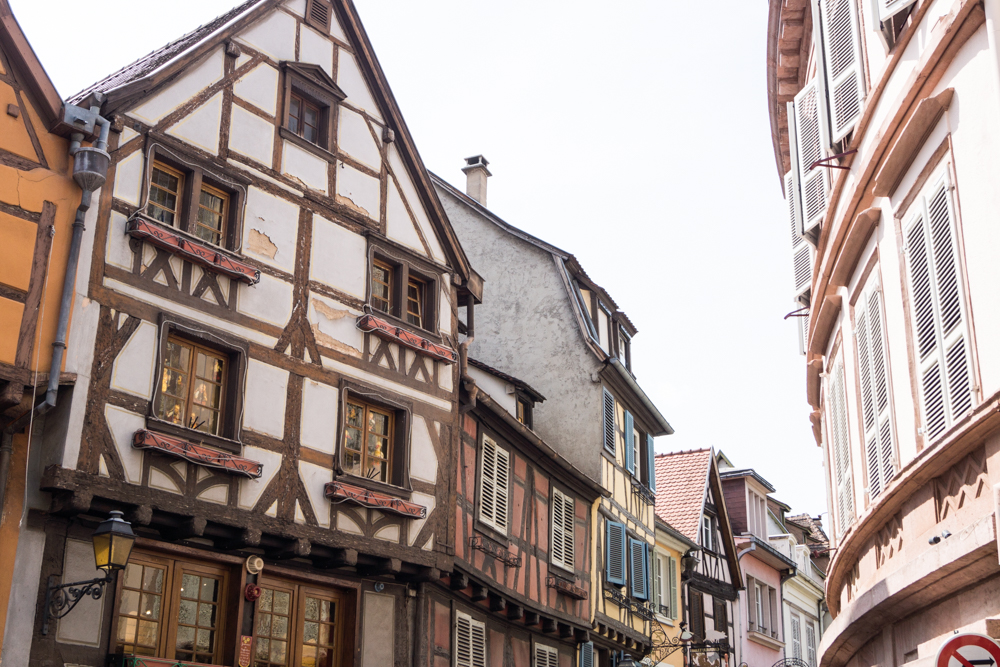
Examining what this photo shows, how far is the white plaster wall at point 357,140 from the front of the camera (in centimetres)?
1474

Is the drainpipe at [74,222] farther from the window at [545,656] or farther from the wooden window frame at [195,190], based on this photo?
the window at [545,656]

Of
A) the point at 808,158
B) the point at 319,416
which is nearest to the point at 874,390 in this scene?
the point at 808,158

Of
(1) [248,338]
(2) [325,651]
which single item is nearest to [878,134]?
(1) [248,338]

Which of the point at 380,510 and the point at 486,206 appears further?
the point at 486,206

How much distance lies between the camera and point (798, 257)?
1345 centimetres

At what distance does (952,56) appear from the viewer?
23.8 ft

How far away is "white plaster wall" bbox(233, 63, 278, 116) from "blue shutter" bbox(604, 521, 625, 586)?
A: 11.0 meters

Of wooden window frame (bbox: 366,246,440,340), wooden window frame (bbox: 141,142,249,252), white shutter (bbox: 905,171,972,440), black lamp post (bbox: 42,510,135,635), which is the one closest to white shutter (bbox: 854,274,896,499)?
white shutter (bbox: 905,171,972,440)

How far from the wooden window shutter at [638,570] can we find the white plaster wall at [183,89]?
508 inches

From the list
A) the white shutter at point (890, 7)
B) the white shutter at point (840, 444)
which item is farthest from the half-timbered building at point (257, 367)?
the white shutter at point (890, 7)

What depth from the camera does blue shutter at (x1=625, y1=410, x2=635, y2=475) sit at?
2319cm

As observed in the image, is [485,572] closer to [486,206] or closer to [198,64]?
[198,64]

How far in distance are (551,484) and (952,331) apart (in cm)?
1239

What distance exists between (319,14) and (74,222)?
5217 mm
